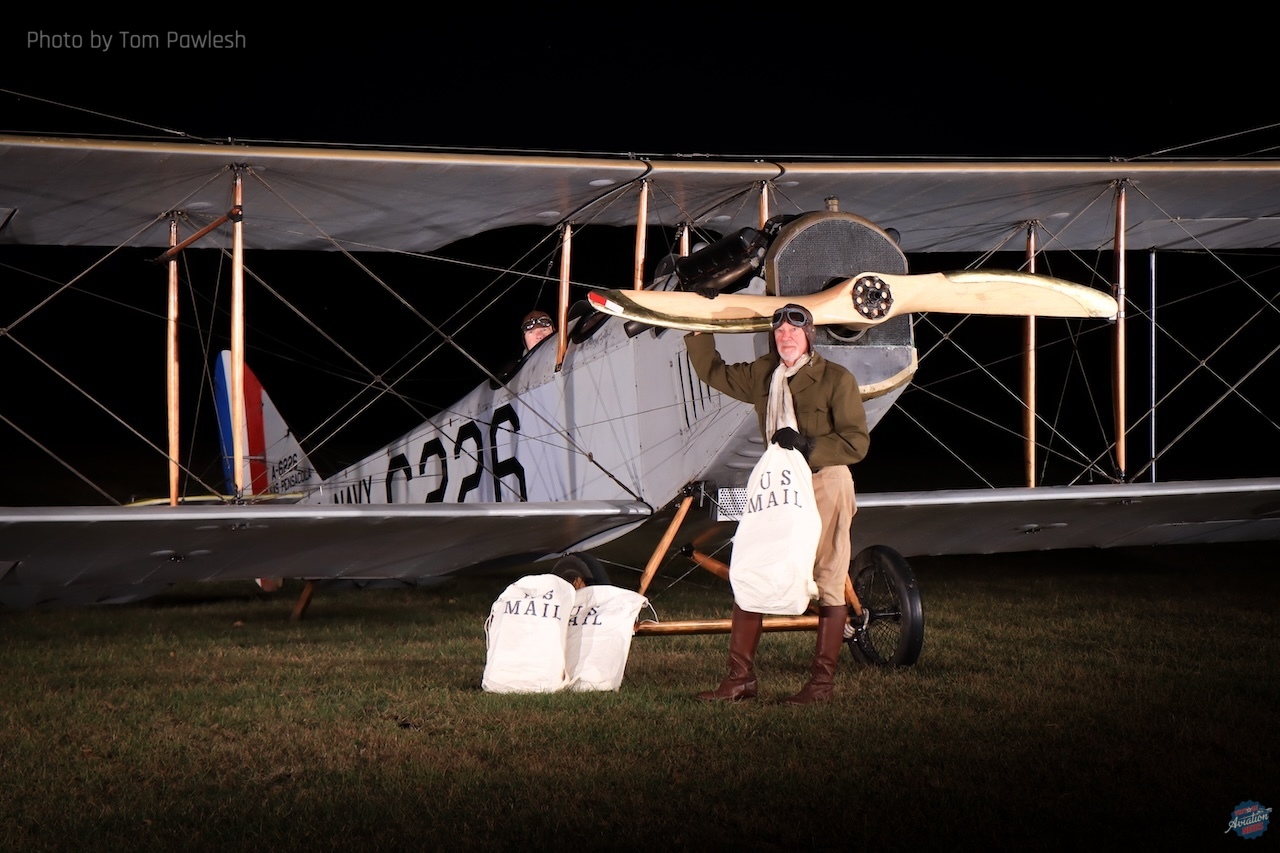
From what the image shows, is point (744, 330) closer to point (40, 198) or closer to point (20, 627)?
point (40, 198)

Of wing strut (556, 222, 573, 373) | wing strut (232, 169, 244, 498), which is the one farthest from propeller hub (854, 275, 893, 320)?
wing strut (232, 169, 244, 498)

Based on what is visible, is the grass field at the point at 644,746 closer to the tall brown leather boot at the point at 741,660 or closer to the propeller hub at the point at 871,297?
the tall brown leather boot at the point at 741,660

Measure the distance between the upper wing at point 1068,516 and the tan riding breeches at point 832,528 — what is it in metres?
1.37

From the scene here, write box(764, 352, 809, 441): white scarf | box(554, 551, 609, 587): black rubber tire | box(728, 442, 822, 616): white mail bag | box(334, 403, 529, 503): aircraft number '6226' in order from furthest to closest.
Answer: box(334, 403, 529, 503): aircraft number '6226' < box(554, 551, 609, 587): black rubber tire < box(764, 352, 809, 441): white scarf < box(728, 442, 822, 616): white mail bag

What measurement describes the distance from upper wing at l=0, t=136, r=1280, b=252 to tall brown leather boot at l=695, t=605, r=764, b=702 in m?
2.19

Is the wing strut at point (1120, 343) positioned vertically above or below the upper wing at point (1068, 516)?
above

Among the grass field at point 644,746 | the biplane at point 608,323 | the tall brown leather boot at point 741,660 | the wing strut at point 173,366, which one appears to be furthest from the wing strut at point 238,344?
the tall brown leather boot at point 741,660

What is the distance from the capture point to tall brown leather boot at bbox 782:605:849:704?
14.7 feet

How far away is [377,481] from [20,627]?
2.56 m

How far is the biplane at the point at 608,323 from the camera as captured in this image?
16.5 feet

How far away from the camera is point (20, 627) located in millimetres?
7164

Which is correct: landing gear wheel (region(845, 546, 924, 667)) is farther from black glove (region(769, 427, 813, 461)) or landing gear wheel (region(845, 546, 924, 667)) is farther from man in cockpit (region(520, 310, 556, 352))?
man in cockpit (region(520, 310, 556, 352))

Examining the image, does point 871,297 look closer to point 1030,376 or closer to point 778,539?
point 778,539

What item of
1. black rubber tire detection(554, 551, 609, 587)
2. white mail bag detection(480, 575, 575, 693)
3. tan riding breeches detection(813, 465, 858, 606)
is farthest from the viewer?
black rubber tire detection(554, 551, 609, 587)
